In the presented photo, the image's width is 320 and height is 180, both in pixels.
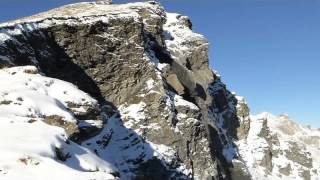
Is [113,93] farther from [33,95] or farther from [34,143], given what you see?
[34,143]

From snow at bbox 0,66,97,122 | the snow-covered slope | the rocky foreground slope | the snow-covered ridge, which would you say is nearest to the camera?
snow at bbox 0,66,97,122

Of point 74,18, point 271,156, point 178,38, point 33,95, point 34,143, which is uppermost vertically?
point 178,38

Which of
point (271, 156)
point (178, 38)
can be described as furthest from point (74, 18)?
point (271, 156)

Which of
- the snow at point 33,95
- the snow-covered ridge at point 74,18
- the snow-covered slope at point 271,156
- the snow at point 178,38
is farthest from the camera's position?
the snow-covered slope at point 271,156

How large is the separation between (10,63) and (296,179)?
317ft

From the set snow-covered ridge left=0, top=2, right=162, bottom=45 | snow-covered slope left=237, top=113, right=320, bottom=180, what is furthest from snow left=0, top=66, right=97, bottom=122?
snow-covered slope left=237, top=113, right=320, bottom=180

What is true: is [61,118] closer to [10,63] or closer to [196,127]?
[10,63]

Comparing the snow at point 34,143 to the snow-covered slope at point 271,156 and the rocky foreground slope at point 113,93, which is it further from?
the snow-covered slope at point 271,156

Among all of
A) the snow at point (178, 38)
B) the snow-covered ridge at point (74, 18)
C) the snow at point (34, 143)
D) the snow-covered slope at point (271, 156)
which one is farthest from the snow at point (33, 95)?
the snow-covered slope at point (271, 156)

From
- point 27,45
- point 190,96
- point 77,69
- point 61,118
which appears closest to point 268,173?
point 190,96

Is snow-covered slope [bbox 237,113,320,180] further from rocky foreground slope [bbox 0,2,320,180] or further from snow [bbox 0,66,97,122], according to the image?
snow [bbox 0,66,97,122]

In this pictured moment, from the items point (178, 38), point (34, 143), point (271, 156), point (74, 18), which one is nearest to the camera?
point (34, 143)

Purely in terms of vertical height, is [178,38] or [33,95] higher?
[178,38]

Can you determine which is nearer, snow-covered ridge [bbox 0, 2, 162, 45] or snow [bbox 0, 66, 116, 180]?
snow [bbox 0, 66, 116, 180]
